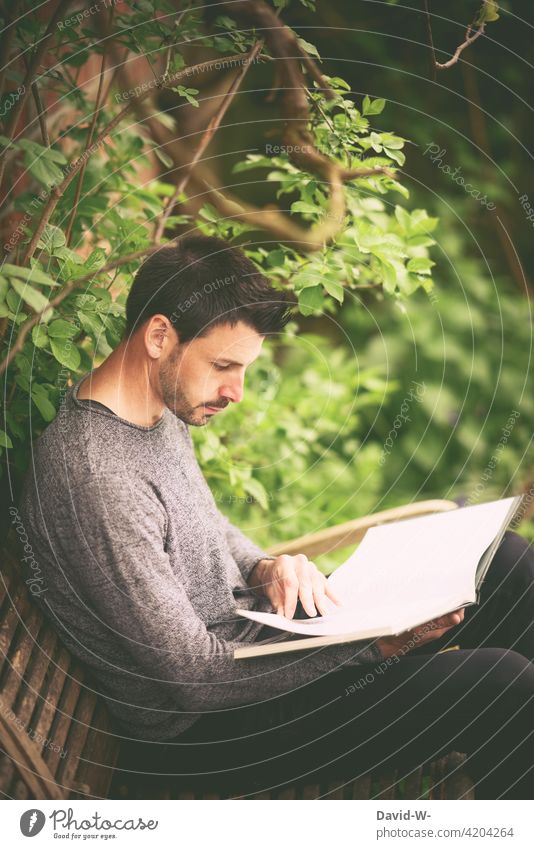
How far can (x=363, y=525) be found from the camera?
5.91 feet

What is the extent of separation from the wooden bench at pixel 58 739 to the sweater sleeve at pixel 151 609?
0.33 ft

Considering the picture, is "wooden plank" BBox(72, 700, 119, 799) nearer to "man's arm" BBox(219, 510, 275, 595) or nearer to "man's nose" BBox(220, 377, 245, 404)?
"man's arm" BBox(219, 510, 275, 595)

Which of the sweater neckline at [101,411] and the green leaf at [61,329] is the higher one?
the green leaf at [61,329]

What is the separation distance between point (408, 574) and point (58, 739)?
1.95 ft

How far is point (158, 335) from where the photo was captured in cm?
130

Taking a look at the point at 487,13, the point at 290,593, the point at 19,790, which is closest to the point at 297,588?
the point at 290,593

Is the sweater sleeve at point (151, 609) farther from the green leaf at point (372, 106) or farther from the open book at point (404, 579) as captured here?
the green leaf at point (372, 106)

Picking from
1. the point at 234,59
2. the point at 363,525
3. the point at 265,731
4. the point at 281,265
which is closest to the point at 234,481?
the point at 363,525

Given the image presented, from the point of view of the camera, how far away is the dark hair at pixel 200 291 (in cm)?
130

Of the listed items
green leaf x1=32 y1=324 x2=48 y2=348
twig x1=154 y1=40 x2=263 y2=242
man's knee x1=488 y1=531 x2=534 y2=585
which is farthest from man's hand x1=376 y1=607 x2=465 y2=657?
twig x1=154 y1=40 x2=263 y2=242

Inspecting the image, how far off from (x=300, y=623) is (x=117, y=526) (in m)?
0.31

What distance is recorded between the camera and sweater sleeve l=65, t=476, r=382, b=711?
1166 mm

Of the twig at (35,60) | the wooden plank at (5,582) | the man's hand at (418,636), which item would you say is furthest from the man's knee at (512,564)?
the twig at (35,60)
